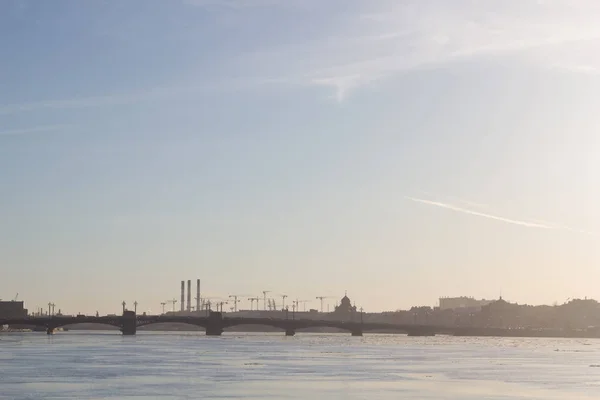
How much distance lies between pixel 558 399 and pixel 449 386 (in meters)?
11.8

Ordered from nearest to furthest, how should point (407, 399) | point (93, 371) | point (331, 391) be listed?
point (407, 399) → point (331, 391) → point (93, 371)

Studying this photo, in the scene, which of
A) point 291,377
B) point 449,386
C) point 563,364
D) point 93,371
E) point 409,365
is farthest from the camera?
point 563,364

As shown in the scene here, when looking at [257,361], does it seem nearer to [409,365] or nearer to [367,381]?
[409,365]

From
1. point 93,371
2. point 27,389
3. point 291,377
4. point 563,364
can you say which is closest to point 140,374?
point 93,371

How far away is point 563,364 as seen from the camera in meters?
121

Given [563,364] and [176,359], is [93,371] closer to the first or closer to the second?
[176,359]

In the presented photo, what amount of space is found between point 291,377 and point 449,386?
14.5 meters

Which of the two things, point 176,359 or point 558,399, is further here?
point 176,359

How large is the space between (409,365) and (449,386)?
109 feet

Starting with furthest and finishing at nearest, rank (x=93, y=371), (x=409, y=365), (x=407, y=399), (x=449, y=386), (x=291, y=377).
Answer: (x=409, y=365)
(x=93, y=371)
(x=291, y=377)
(x=449, y=386)
(x=407, y=399)

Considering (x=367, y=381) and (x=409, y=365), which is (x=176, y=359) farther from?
(x=367, y=381)

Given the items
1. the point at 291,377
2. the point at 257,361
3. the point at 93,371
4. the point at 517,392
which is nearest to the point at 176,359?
the point at 257,361

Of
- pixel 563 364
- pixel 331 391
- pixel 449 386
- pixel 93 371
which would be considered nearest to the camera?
pixel 331 391

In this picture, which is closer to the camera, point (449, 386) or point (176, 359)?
point (449, 386)
